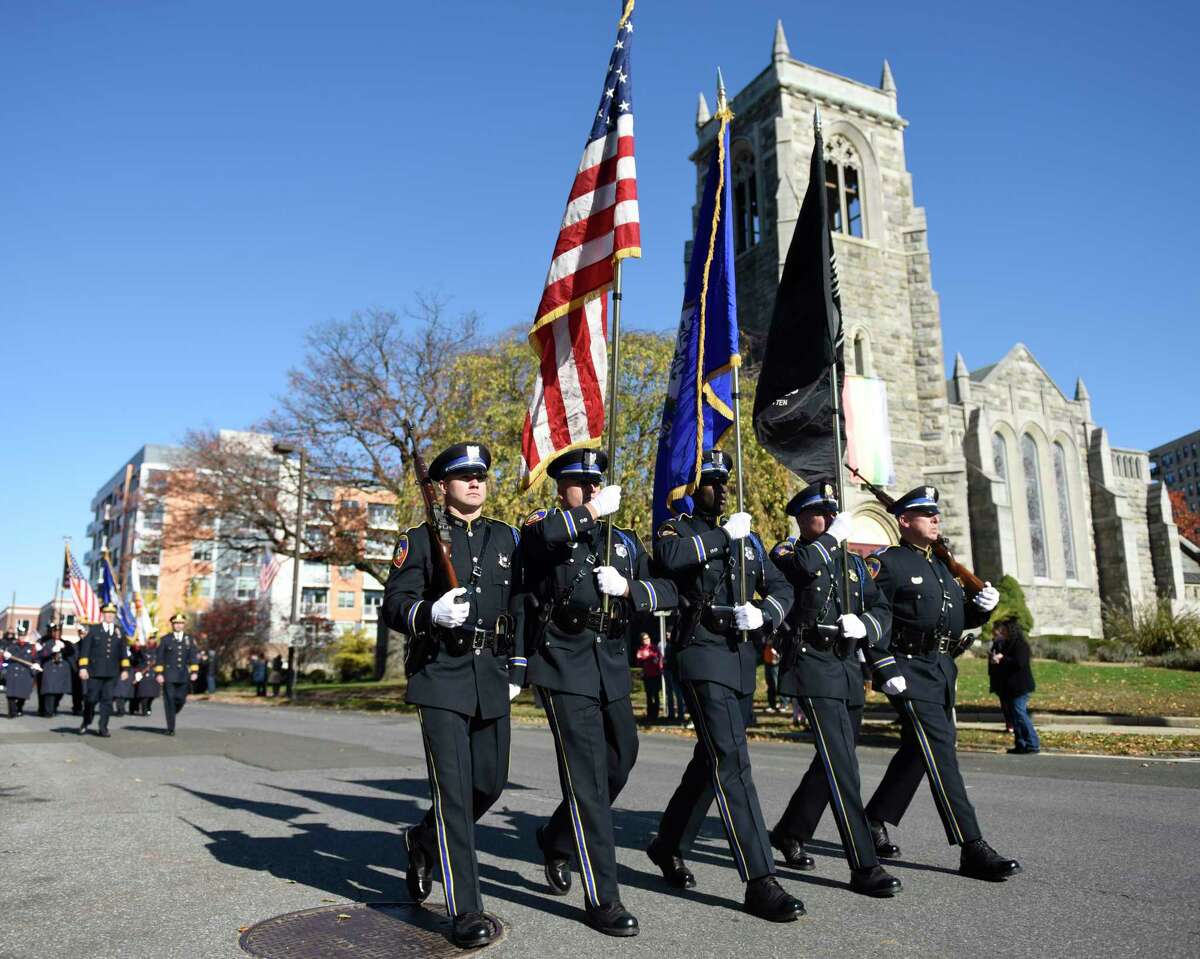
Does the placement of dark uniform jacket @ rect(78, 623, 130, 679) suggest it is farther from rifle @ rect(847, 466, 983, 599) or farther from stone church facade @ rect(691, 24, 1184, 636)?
stone church facade @ rect(691, 24, 1184, 636)

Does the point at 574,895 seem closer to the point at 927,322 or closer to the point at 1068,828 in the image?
the point at 1068,828

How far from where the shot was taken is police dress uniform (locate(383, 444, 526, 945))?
4.42 metres

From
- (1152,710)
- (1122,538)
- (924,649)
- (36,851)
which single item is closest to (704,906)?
(924,649)

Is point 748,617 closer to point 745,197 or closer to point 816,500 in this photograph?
point 816,500

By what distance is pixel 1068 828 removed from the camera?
6863 millimetres

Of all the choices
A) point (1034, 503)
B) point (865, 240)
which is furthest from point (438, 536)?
point (1034, 503)

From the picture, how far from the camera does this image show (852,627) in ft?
17.8

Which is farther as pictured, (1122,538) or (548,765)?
(1122,538)

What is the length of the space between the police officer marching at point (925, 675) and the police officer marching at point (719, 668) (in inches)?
30.9

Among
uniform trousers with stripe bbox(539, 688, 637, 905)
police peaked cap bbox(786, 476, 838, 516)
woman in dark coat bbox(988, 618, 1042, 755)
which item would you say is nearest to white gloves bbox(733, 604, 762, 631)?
uniform trousers with stripe bbox(539, 688, 637, 905)

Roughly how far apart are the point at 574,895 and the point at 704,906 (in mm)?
755

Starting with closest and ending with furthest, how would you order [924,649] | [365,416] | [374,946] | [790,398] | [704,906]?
[374,946]
[704,906]
[924,649]
[790,398]
[365,416]

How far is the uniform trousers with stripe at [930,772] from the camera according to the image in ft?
17.4

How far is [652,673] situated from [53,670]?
12735mm
